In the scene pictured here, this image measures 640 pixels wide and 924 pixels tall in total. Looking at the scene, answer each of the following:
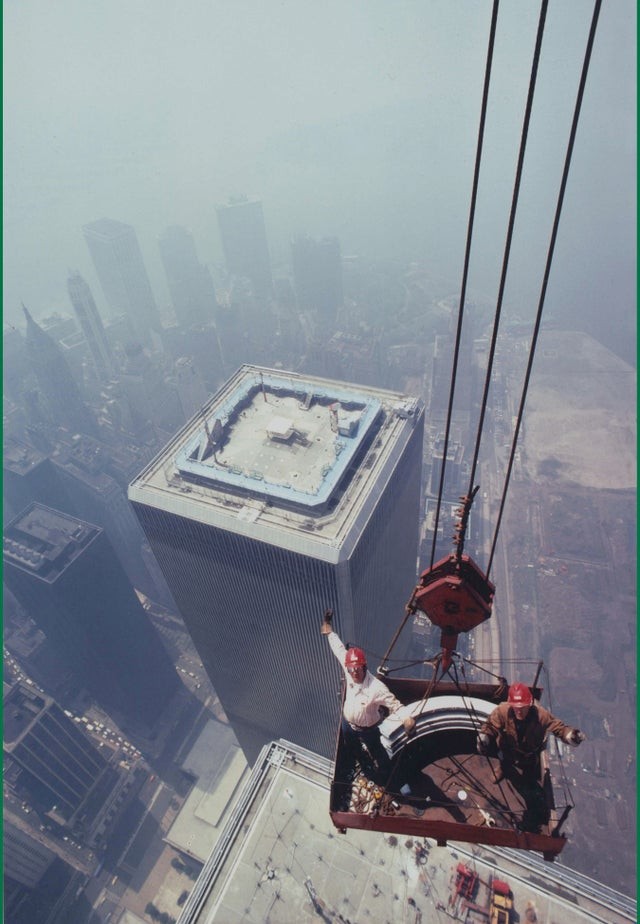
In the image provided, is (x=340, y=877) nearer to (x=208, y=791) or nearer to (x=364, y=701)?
(x=364, y=701)

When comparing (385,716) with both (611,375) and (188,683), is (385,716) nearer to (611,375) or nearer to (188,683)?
(188,683)

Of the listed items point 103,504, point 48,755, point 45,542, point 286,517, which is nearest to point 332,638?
point 286,517

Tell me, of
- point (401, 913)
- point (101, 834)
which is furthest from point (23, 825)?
point (401, 913)

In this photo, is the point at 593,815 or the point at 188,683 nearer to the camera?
the point at 593,815

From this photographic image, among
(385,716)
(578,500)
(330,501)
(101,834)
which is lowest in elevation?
(101,834)

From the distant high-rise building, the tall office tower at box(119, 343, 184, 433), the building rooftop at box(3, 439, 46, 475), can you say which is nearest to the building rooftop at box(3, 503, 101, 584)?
the building rooftop at box(3, 439, 46, 475)

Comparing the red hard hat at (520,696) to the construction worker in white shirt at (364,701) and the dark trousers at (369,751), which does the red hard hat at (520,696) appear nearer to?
the construction worker in white shirt at (364,701)
